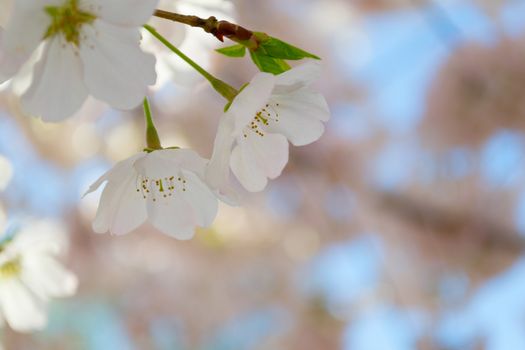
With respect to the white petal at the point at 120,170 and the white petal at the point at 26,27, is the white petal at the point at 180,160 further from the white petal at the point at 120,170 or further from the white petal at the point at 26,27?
the white petal at the point at 26,27

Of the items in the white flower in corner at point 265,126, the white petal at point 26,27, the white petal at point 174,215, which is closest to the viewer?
the white petal at point 26,27

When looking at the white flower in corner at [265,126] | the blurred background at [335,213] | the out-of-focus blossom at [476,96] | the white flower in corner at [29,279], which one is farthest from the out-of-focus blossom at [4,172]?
the out-of-focus blossom at [476,96]

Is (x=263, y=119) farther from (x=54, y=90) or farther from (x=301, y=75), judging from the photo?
(x=54, y=90)

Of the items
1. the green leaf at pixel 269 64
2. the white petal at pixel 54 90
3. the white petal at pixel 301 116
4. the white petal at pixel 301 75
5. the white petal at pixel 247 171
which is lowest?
the white petal at pixel 54 90

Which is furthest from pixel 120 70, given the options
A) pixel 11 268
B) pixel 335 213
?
pixel 335 213

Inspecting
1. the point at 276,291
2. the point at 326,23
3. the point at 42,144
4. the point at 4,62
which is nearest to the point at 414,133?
the point at 326,23

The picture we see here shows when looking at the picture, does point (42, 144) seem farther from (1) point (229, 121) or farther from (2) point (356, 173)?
(1) point (229, 121)
